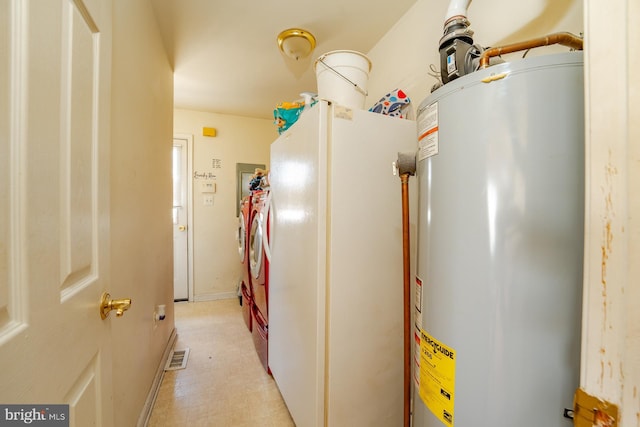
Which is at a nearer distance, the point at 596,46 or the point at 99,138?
the point at 596,46

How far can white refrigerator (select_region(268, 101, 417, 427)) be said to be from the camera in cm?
106

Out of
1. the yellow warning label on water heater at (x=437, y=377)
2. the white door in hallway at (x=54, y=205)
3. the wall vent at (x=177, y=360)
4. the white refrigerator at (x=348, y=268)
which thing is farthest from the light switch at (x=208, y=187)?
the yellow warning label on water heater at (x=437, y=377)

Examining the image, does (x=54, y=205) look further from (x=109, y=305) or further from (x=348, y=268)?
(x=348, y=268)

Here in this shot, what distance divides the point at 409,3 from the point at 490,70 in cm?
138

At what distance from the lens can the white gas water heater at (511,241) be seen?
1.69 ft

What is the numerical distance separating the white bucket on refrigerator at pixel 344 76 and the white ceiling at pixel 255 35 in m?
0.51

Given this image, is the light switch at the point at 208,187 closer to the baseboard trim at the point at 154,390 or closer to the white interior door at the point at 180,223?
the white interior door at the point at 180,223

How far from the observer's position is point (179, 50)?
2012 mm

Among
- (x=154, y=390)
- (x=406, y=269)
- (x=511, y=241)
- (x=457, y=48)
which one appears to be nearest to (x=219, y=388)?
(x=154, y=390)

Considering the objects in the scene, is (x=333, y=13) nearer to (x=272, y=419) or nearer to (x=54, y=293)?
(x=54, y=293)

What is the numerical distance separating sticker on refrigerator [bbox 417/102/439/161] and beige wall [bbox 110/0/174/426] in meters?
1.19

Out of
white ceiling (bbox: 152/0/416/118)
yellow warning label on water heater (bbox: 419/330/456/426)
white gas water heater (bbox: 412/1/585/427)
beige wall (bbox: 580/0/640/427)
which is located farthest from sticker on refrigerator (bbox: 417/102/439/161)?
white ceiling (bbox: 152/0/416/118)

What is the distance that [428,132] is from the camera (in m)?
0.71

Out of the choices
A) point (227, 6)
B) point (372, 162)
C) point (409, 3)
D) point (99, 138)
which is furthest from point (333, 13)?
point (99, 138)
